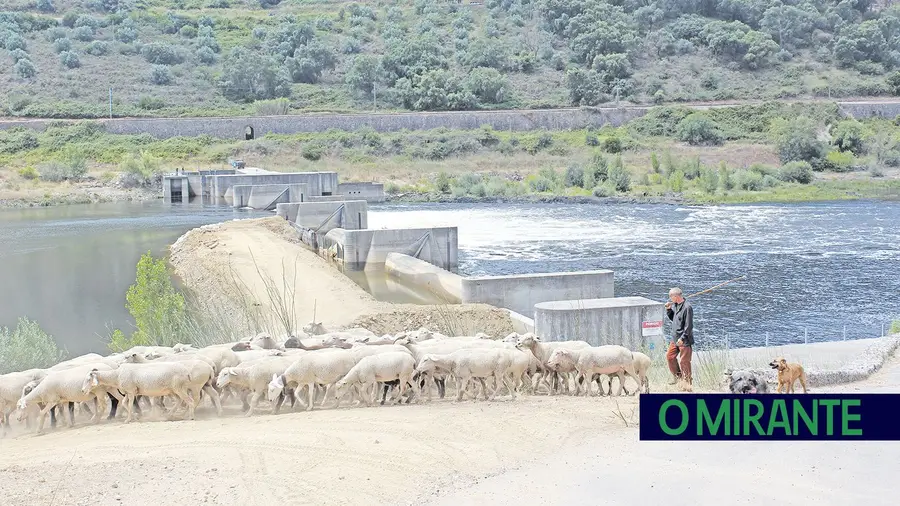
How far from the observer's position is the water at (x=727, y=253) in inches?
1019

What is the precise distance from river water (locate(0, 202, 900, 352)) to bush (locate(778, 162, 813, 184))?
1083 centimetres

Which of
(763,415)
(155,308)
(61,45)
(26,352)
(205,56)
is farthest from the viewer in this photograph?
(205,56)

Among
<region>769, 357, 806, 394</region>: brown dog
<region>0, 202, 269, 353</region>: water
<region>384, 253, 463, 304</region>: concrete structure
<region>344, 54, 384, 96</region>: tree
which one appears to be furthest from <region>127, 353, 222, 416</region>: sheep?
<region>344, 54, 384, 96</region>: tree

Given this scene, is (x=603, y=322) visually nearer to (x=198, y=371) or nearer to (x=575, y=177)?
(x=198, y=371)

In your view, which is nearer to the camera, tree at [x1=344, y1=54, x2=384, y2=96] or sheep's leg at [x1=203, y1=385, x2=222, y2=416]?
sheep's leg at [x1=203, y1=385, x2=222, y2=416]

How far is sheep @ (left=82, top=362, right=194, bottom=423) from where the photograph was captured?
473 inches

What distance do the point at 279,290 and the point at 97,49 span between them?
315 feet

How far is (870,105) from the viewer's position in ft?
305

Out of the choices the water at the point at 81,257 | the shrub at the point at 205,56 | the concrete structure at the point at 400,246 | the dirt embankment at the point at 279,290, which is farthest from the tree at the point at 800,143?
the shrub at the point at 205,56

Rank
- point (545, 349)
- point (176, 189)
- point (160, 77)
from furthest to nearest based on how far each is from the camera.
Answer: point (160, 77), point (176, 189), point (545, 349)

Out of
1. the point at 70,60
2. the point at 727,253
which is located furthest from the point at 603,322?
the point at 70,60

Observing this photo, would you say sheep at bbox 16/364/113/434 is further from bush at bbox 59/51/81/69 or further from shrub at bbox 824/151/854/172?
bush at bbox 59/51/81/69

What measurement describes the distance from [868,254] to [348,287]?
20187 mm

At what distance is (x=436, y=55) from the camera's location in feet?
377
